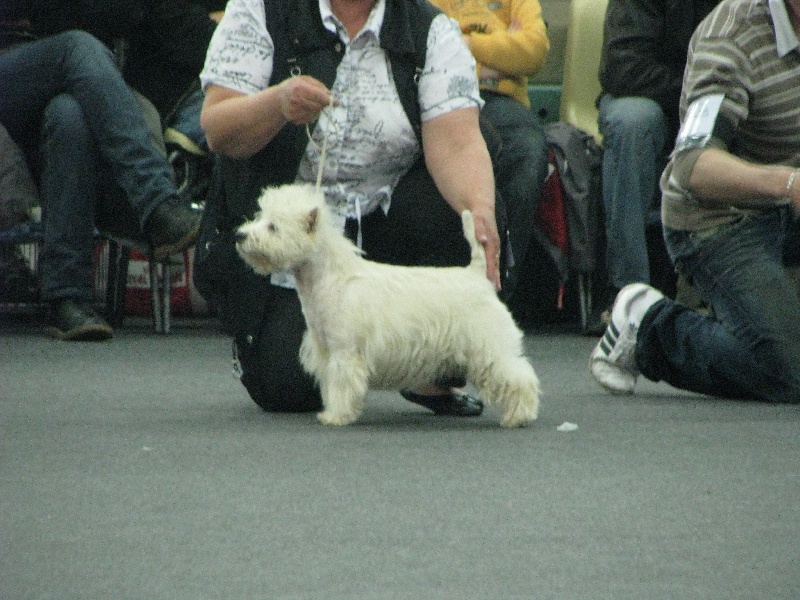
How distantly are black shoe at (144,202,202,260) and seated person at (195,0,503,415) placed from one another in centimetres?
113

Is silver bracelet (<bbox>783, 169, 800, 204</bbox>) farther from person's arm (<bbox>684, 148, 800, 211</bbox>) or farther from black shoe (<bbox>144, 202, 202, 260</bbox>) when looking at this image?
black shoe (<bbox>144, 202, 202, 260</bbox>)

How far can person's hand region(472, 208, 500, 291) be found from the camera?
246cm

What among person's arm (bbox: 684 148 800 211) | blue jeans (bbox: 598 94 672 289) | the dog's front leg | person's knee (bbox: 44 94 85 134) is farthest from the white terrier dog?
blue jeans (bbox: 598 94 672 289)

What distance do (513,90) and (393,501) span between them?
2.67m

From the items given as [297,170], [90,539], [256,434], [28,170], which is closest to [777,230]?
[297,170]

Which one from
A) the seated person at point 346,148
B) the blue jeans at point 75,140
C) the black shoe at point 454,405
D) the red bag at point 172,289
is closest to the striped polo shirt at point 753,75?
the seated person at point 346,148

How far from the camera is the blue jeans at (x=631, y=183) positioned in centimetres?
411

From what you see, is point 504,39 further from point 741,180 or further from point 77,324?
point 741,180

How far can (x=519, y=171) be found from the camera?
4.03 m

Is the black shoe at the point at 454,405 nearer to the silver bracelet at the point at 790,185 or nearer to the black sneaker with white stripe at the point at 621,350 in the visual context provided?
the black sneaker with white stripe at the point at 621,350

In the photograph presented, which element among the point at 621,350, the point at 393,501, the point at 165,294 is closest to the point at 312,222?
the point at 393,501

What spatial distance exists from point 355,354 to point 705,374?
85 cm

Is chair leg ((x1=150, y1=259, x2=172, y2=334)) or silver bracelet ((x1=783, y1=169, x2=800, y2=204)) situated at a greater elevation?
silver bracelet ((x1=783, y1=169, x2=800, y2=204))

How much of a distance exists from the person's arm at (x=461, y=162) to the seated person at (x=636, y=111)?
156 cm
